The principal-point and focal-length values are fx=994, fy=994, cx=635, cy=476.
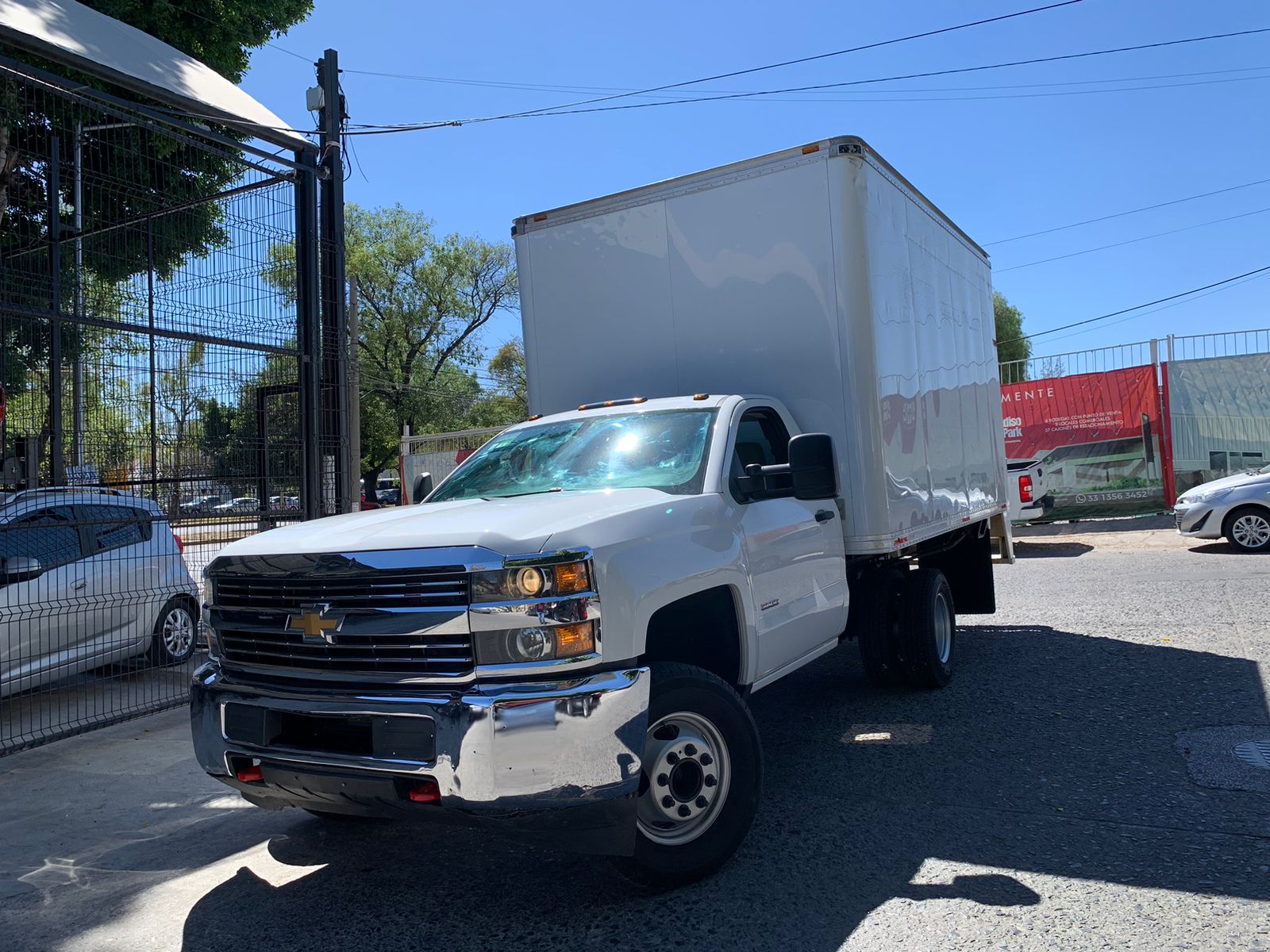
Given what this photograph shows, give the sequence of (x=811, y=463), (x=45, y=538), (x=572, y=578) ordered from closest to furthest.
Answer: (x=572, y=578) < (x=811, y=463) < (x=45, y=538)

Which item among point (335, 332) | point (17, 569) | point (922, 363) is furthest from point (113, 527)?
point (922, 363)

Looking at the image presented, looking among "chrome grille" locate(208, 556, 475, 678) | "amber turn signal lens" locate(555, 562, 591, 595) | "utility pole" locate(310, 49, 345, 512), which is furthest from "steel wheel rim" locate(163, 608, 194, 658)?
"amber turn signal lens" locate(555, 562, 591, 595)

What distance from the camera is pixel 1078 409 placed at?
17.9 metres

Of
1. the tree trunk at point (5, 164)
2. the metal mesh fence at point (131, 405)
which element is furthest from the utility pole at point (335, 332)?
the tree trunk at point (5, 164)

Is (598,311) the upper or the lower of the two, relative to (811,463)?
upper

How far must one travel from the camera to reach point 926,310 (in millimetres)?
7027

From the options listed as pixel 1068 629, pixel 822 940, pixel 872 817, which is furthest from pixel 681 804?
pixel 1068 629

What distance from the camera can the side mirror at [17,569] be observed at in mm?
6574

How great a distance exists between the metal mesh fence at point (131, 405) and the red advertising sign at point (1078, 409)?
13056 mm

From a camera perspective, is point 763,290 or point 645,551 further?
point 763,290

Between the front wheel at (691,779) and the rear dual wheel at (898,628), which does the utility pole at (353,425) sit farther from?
the front wheel at (691,779)

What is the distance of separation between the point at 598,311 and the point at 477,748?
12.4ft

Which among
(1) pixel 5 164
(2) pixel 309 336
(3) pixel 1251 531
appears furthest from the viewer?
(3) pixel 1251 531

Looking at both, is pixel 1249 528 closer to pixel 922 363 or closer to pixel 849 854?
pixel 922 363
